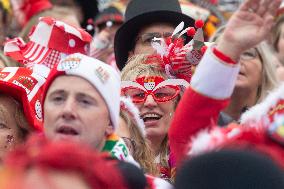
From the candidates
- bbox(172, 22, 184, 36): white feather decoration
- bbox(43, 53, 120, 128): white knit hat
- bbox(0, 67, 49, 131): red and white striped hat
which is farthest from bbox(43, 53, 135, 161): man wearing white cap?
bbox(172, 22, 184, 36): white feather decoration

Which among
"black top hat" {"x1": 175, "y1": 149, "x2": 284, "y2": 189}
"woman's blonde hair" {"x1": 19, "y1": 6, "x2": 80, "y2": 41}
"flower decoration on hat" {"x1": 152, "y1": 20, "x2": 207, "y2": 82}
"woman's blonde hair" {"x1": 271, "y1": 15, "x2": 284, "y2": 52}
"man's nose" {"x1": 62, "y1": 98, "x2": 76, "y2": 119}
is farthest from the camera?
"woman's blonde hair" {"x1": 19, "y1": 6, "x2": 80, "y2": 41}

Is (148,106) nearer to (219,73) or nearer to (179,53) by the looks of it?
(179,53)

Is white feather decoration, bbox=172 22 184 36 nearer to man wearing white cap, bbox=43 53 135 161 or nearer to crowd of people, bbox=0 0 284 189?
crowd of people, bbox=0 0 284 189

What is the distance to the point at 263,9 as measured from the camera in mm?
3645

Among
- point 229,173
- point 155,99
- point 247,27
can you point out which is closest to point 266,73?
point 155,99

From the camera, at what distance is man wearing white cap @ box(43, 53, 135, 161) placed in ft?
13.1

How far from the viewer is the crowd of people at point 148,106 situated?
262 cm

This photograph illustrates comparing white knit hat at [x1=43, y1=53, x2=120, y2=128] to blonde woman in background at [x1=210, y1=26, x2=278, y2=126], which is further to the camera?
blonde woman in background at [x1=210, y1=26, x2=278, y2=126]

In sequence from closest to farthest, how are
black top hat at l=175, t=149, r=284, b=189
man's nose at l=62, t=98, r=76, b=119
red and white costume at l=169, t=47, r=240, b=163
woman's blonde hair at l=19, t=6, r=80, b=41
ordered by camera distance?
black top hat at l=175, t=149, r=284, b=189
red and white costume at l=169, t=47, r=240, b=163
man's nose at l=62, t=98, r=76, b=119
woman's blonde hair at l=19, t=6, r=80, b=41

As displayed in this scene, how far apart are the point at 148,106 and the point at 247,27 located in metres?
1.97

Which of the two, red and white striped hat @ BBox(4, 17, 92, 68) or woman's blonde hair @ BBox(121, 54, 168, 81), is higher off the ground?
woman's blonde hair @ BBox(121, 54, 168, 81)

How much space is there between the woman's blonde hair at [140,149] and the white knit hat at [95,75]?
72 cm

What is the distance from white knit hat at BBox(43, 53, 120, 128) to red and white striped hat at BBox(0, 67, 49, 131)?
68 centimetres

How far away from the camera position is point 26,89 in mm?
5027
